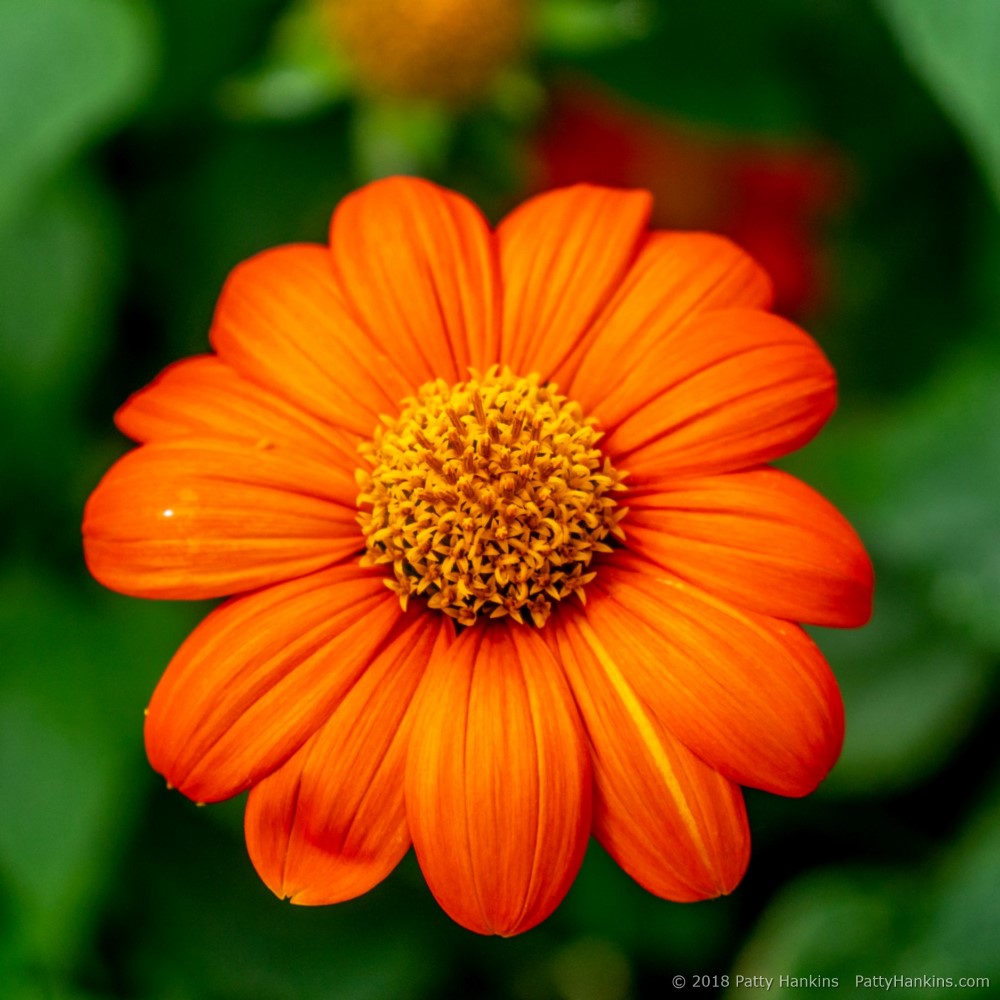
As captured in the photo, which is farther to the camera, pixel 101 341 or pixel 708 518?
pixel 101 341

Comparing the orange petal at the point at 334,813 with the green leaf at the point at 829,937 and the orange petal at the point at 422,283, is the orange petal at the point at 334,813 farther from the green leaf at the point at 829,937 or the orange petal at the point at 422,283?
the green leaf at the point at 829,937

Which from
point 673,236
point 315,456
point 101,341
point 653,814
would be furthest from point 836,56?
point 653,814

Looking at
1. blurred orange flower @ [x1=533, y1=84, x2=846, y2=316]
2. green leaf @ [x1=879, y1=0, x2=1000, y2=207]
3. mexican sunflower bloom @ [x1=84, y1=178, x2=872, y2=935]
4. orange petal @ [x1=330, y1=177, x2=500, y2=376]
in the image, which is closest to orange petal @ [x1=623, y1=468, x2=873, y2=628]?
mexican sunflower bloom @ [x1=84, y1=178, x2=872, y2=935]

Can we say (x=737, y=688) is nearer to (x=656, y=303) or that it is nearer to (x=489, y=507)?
(x=489, y=507)

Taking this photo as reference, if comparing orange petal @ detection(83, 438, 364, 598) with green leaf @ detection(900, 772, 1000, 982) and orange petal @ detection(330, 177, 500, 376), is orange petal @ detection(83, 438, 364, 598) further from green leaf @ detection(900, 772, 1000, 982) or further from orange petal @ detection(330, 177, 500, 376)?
green leaf @ detection(900, 772, 1000, 982)

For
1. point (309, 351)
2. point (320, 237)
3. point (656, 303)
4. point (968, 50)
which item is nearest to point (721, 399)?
point (656, 303)

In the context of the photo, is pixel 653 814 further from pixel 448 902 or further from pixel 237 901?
pixel 237 901

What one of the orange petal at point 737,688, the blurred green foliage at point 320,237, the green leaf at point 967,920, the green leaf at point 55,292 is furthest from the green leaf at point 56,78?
the green leaf at point 967,920
